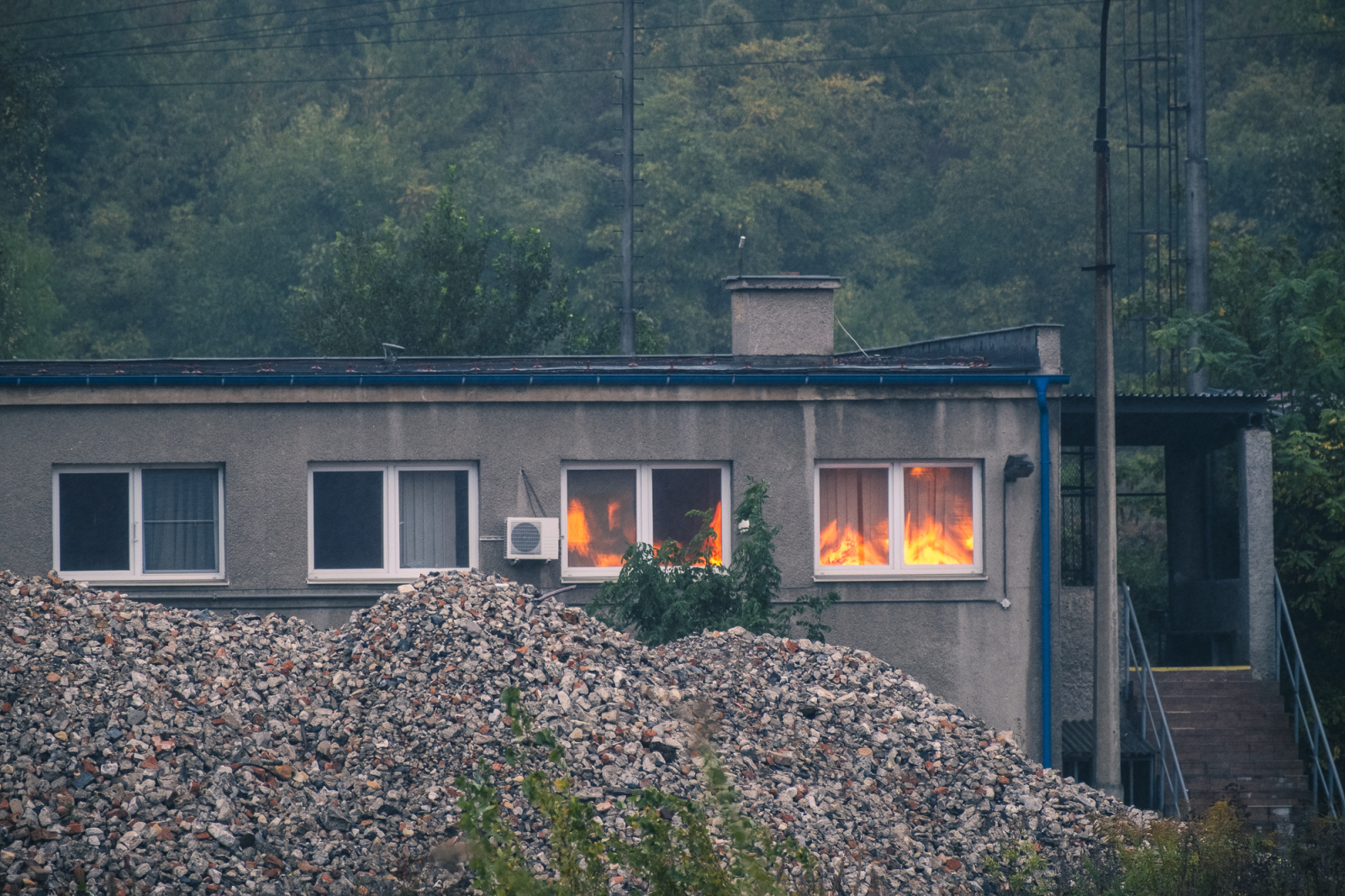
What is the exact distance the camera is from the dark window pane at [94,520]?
581 inches

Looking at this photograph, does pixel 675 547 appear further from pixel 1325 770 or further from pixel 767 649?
pixel 1325 770

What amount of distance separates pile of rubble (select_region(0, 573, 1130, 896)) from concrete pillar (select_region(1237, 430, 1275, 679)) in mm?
5349

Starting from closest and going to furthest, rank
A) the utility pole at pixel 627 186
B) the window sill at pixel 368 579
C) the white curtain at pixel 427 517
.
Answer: the window sill at pixel 368 579 → the white curtain at pixel 427 517 → the utility pole at pixel 627 186

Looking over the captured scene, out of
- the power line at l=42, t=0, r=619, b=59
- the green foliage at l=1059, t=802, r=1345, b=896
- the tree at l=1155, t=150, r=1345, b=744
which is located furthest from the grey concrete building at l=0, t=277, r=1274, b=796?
the power line at l=42, t=0, r=619, b=59

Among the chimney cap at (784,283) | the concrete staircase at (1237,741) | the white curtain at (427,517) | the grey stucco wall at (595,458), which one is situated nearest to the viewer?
the grey stucco wall at (595,458)

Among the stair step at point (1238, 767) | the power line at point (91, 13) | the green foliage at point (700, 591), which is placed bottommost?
the stair step at point (1238, 767)

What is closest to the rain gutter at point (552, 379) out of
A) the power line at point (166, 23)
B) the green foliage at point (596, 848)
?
the green foliage at point (596, 848)

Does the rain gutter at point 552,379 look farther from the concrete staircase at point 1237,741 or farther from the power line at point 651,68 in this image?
the power line at point 651,68

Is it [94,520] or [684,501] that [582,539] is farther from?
[94,520]

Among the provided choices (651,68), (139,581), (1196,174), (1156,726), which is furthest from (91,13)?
(1156,726)

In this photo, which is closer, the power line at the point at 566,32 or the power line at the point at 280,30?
the power line at the point at 566,32

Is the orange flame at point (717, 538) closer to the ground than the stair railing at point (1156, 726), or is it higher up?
higher up

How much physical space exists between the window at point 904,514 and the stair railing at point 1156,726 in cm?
223

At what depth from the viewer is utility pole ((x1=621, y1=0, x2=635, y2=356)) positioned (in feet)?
94.3
